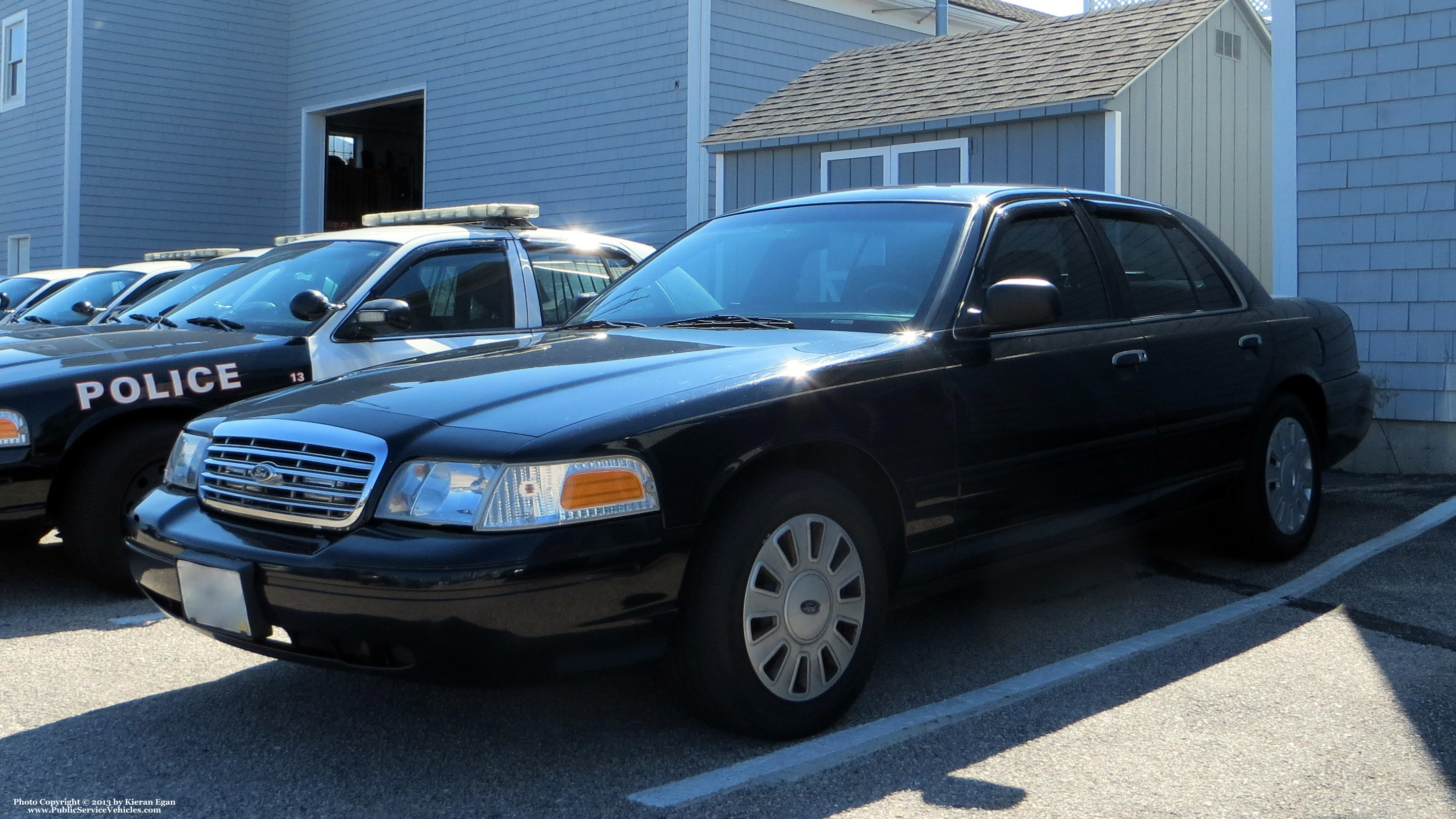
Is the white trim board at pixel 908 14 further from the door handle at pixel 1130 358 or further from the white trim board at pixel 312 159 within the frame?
the door handle at pixel 1130 358

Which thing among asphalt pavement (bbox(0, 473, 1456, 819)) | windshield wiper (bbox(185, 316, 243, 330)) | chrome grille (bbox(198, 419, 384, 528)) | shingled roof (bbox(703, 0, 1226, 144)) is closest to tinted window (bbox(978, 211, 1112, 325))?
asphalt pavement (bbox(0, 473, 1456, 819))

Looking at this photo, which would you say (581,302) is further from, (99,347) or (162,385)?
(99,347)

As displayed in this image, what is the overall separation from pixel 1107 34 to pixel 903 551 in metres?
8.90

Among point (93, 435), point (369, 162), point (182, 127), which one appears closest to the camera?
point (93, 435)

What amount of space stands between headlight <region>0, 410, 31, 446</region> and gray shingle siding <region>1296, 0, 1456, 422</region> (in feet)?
24.4

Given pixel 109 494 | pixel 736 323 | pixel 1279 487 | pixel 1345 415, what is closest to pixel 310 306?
pixel 109 494

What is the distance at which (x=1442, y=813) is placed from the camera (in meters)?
3.07

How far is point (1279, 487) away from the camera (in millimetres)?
5488

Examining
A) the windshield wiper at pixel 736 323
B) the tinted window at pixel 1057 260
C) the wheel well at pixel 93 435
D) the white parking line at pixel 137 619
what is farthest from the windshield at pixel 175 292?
the tinted window at pixel 1057 260

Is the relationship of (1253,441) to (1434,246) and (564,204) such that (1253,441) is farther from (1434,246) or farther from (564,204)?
(564,204)

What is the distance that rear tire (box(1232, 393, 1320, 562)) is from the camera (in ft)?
17.6

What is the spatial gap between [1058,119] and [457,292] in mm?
5894

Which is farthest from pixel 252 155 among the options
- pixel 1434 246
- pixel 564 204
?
pixel 1434 246

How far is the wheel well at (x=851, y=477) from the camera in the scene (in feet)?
11.4
